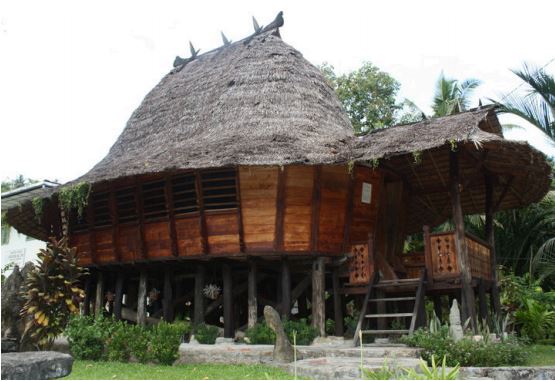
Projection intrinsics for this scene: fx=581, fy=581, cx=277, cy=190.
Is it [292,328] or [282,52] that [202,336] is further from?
[282,52]

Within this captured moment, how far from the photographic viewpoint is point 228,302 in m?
12.3

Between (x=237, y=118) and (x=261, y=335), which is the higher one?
(x=237, y=118)

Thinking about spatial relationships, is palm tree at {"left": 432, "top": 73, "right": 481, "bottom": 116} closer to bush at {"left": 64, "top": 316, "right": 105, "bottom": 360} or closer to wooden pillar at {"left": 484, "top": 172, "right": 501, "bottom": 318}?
wooden pillar at {"left": 484, "top": 172, "right": 501, "bottom": 318}

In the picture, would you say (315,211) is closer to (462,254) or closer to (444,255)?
(444,255)

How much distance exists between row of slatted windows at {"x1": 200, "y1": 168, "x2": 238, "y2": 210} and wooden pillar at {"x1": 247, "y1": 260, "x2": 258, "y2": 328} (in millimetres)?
1379

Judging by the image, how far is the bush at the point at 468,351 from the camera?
856 centimetres

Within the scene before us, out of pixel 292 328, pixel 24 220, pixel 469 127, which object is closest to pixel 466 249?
pixel 469 127

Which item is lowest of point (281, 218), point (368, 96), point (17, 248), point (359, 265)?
point (359, 265)

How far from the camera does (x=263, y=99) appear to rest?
13.9 metres

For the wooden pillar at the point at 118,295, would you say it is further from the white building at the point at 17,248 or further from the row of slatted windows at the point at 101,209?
the white building at the point at 17,248

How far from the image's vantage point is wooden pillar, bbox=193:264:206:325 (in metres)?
12.5

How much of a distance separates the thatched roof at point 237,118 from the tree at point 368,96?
7916 mm

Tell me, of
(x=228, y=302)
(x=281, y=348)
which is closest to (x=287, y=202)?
(x=228, y=302)

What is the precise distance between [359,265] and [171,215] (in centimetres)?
413
